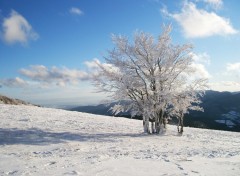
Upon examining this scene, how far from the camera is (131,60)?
29.0 m

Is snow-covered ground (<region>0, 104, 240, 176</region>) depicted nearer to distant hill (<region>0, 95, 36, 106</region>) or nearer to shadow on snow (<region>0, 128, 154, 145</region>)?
shadow on snow (<region>0, 128, 154, 145</region>)

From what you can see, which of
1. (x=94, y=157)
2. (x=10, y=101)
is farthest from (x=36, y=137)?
Answer: (x=10, y=101)

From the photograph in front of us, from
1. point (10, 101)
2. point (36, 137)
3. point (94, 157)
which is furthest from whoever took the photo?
point (10, 101)

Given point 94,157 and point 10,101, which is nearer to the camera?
point 94,157

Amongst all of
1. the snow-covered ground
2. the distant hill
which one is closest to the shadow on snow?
the snow-covered ground

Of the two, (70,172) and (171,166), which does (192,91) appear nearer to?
(171,166)

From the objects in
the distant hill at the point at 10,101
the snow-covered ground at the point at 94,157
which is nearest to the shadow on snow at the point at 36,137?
the snow-covered ground at the point at 94,157

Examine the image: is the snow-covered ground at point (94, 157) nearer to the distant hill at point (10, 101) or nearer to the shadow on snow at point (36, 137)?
the shadow on snow at point (36, 137)

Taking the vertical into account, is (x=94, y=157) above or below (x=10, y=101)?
below

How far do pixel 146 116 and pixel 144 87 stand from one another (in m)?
2.92

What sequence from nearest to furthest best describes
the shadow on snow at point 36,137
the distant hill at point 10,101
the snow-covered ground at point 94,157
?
1. the snow-covered ground at point 94,157
2. the shadow on snow at point 36,137
3. the distant hill at point 10,101

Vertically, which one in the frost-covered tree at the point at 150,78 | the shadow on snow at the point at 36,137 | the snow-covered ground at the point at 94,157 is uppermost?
the frost-covered tree at the point at 150,78

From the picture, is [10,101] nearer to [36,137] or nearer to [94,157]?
[36,137]

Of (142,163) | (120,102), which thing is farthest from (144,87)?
(142,163)
